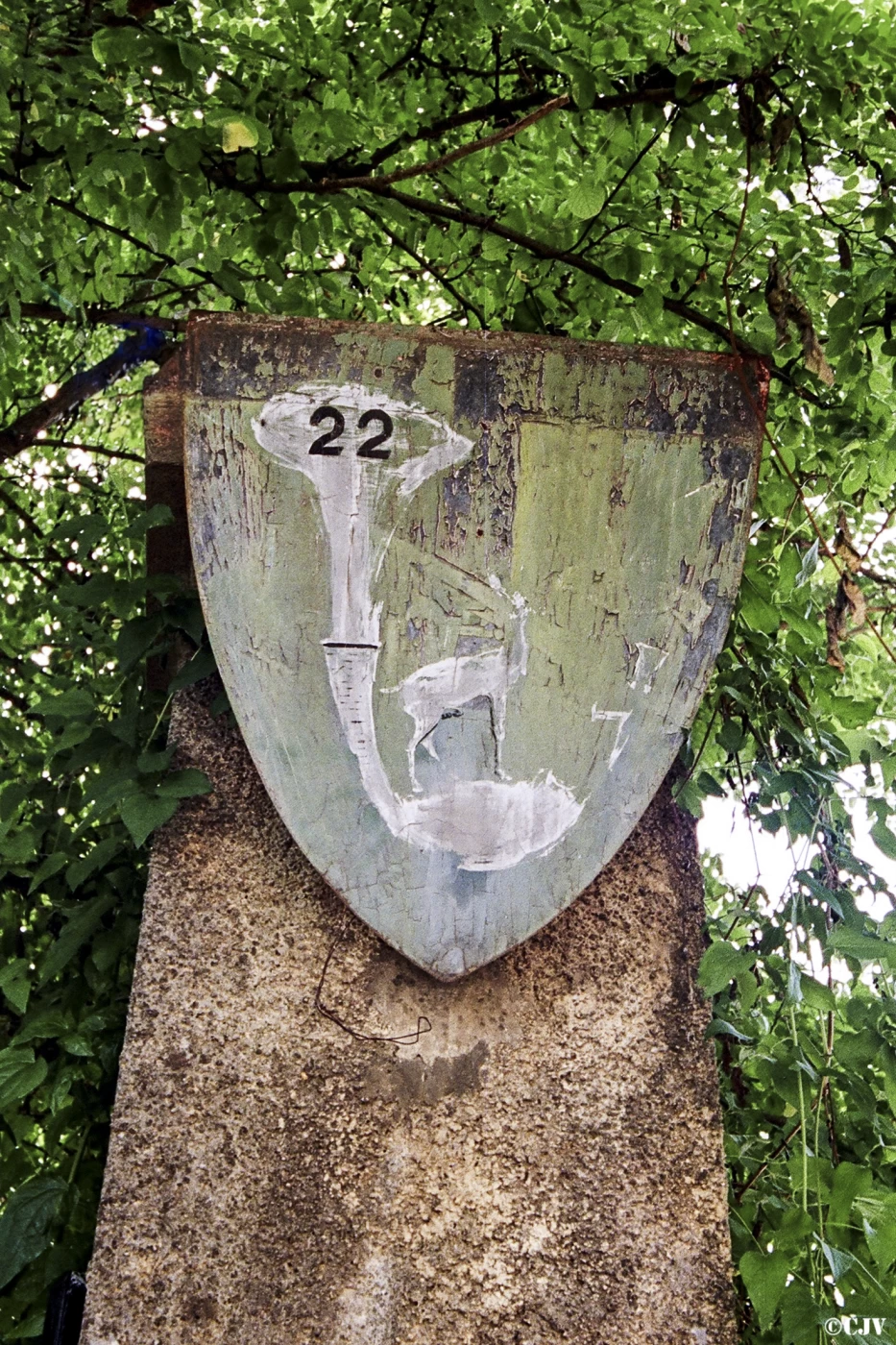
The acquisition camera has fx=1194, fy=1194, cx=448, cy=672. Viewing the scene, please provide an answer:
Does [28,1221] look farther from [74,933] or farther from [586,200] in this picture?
[586,200]

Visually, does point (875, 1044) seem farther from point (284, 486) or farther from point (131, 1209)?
point (284, 486)

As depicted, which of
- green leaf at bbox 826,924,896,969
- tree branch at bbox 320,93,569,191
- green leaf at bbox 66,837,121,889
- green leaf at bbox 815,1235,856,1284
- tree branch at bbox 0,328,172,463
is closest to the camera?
green leaf at bbox 815,1235,856,1284

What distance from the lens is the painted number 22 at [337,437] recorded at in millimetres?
1558

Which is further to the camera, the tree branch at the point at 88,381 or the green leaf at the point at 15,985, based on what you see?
the tree branch at the point at 88,381

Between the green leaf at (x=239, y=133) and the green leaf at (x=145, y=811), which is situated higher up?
the green leaf at (x=239, y=133)

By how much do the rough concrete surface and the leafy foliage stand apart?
0.39 ft

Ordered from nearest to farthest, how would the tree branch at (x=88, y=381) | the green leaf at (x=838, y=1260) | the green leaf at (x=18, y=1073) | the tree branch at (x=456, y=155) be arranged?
1. the green leaf at (x=838, y=1260)
2. the green leaf at (x=18, y=1073)
3. the tree branch at (x=456, y=155)
4. the tree branch at (x=88, y=381)

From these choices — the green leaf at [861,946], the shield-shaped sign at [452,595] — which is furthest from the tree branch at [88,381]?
the green leaf at [861,946]

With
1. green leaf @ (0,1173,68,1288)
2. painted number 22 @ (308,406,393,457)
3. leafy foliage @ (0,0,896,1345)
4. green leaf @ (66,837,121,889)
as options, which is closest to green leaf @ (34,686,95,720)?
leafy foliage @ (0,0,896,1345)

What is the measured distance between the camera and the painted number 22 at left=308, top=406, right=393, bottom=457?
61.3 inches

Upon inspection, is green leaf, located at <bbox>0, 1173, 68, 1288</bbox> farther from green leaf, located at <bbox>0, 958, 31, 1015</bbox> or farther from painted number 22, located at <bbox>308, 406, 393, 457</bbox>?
painted number 22, located at <bbox>308, 406, 393, 457</bbox>

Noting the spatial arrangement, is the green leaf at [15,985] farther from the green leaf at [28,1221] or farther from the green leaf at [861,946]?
the green leaf at [861,946]

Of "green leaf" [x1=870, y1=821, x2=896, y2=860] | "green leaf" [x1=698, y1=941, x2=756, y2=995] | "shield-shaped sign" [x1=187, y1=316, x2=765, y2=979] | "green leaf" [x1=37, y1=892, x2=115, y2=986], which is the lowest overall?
"green leaf" [x1=37, y1=892, x2=115, y2=986]

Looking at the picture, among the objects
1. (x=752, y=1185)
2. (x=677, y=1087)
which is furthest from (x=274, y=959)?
(x=752, y=1185)
